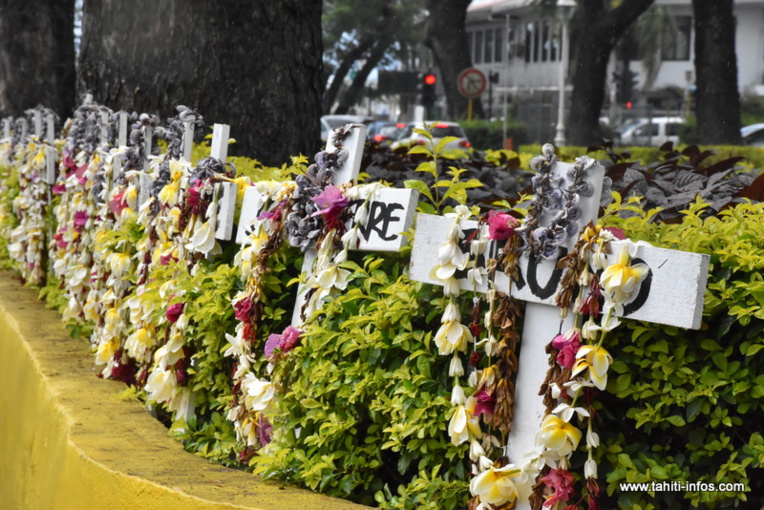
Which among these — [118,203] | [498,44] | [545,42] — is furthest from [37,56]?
[498,44]

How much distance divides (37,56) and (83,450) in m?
7.61

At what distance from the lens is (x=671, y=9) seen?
58.0 m

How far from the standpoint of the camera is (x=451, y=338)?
2.71 meters

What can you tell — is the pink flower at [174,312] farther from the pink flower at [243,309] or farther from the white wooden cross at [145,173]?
the white wooden cross at [145,173]

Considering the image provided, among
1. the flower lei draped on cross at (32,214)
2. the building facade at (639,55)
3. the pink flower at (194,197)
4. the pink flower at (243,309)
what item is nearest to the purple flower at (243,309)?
the pink flower at (243,309)

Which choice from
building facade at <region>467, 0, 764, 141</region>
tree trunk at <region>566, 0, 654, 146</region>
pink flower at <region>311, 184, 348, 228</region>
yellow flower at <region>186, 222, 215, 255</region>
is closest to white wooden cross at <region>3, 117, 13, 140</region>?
yellow flower at <region>186, 222, 215, 255</region>

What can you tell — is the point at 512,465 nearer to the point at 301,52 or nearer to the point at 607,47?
the point at 301,52

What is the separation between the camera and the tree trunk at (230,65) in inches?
222

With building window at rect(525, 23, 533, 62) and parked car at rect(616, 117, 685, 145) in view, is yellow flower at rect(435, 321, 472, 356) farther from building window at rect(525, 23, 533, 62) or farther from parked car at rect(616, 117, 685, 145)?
building window at rect(525, 23, 533, 62)

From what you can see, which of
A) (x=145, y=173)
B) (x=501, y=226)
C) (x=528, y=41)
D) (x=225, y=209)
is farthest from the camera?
(x=528, y=41)

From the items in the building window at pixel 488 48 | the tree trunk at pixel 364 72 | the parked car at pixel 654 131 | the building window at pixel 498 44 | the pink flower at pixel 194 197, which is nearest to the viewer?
the pink flower at pixel 194 197

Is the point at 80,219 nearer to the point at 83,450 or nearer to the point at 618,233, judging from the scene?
the point at 83,450

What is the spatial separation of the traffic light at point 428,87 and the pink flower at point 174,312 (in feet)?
103

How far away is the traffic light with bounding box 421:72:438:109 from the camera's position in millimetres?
34594
